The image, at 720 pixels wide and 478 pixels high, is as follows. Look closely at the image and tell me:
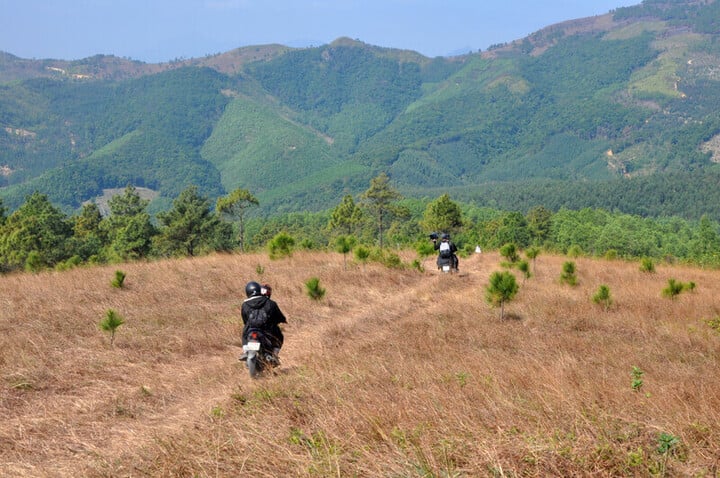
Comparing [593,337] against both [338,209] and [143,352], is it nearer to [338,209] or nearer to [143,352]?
[143,352]

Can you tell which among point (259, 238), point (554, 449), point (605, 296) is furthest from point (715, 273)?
point (259, 238)

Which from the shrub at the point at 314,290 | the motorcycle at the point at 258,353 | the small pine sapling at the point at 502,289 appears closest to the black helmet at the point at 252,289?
the motorcycle at the point at 258,353

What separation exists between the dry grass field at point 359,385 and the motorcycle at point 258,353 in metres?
0.19

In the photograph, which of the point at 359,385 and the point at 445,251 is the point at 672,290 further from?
the point at 359,385

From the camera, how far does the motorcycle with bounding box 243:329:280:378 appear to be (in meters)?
8.25

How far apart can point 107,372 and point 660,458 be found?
24.4ft

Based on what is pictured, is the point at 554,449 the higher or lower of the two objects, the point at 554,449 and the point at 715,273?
the higher

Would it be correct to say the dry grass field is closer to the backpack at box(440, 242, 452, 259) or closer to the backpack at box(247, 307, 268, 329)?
the backpack at box(247, 307, 268, 329)

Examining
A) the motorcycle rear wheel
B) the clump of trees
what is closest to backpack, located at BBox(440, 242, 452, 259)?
the clump of trees

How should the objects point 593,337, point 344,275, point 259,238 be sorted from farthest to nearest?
point 259,238 → point 344,275 → point 593,337

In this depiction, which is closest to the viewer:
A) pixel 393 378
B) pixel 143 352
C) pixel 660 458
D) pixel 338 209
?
pixel 660 458

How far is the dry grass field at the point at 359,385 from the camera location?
4473mm

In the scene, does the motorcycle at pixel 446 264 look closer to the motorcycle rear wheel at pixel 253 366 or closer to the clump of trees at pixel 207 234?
the clump of trees at pixel 207 234

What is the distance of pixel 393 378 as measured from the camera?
272 inches
